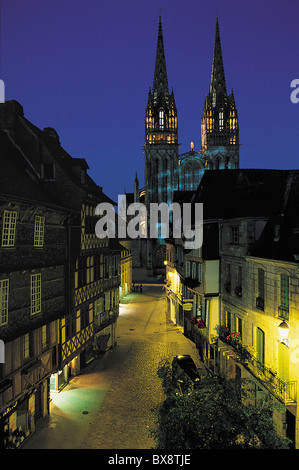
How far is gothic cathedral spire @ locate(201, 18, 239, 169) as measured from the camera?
73.4m

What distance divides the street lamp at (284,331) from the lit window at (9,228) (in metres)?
10.7

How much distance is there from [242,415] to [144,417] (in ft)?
27.1

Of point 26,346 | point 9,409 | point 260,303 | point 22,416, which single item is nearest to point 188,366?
point 260,303

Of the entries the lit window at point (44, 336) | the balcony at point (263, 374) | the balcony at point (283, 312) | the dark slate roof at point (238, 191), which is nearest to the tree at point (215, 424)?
the balcony at point (263, 374)

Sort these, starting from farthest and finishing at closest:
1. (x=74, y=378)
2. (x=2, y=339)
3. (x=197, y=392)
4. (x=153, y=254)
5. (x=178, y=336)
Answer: (x=153, y=254) → (x=178, y=336) → (x=74, y=378) → (x=2, y=339) → (x=197, y=392)

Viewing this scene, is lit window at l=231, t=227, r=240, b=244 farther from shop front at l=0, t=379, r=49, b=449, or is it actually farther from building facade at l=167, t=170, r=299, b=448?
shop front at l=0, t=379, r=49, b=449

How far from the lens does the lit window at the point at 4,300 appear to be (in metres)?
11.7

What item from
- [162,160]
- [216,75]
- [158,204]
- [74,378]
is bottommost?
[74,378]

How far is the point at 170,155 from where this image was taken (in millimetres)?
72375

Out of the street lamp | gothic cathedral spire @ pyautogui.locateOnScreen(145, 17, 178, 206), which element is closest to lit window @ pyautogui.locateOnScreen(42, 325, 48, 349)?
the street lamp

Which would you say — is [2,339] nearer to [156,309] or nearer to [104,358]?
[104,358]

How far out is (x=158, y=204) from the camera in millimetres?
72188

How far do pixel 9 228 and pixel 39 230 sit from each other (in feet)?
7.33
